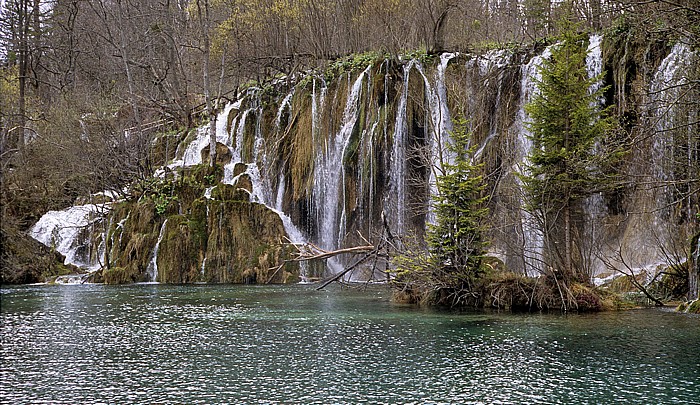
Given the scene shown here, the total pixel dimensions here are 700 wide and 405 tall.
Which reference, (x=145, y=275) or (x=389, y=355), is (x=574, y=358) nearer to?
(x=389, y=355)

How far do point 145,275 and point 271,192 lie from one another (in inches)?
262

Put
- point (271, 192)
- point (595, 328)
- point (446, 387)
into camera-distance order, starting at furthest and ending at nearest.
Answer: point (271, 192) < point (595, 328) < point (446, 387)

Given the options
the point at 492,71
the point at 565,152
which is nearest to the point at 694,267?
the point at 565,152

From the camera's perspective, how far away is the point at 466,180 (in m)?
18.8

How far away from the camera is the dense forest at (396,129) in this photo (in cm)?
1848

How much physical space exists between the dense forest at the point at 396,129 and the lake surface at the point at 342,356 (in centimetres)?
187

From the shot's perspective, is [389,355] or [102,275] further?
[102,275]

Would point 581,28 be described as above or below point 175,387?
above

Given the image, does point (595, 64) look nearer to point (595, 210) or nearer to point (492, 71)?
point (492, 71)

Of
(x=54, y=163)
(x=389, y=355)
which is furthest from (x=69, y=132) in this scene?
(x=389, y=355)

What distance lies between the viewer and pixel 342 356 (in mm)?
12555

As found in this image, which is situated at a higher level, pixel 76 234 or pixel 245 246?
pixel 76 234

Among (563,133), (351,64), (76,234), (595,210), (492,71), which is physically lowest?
(76,234)

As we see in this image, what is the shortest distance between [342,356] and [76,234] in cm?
2478
